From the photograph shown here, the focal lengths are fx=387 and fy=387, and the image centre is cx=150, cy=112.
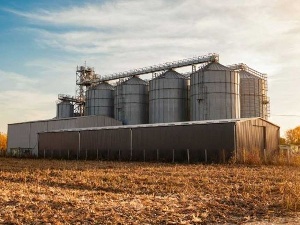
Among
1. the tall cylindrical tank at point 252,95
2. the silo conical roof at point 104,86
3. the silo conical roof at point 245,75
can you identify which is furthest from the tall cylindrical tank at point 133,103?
the silo conical roof at point 245,75

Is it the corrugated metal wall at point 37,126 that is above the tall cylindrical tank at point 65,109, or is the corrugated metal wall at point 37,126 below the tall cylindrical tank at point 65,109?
below

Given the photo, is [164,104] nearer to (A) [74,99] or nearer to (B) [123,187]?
(A) [74,99]

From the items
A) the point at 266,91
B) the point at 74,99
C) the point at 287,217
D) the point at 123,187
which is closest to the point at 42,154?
the point at 74,99

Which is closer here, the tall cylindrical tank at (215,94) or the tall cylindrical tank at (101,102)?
the tall cylindrical tank at (215,94)

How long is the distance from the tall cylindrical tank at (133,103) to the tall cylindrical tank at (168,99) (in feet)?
13.3

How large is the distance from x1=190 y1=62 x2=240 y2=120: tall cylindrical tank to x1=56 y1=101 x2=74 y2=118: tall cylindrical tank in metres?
31.4

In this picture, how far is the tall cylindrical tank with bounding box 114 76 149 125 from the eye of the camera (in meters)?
58.2

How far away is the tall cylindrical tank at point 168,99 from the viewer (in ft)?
172

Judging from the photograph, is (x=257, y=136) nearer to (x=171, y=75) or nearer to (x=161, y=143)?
(x=161, y=143)

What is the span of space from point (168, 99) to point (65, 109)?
2773 centimetres

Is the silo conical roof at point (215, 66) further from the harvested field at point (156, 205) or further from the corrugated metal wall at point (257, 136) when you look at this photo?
the harvested field at point (156, 205)

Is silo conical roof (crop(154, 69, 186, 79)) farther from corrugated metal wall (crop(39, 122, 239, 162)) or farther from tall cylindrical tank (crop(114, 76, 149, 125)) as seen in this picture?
corrugated metal wall (crop(39, 122, 239, 162))

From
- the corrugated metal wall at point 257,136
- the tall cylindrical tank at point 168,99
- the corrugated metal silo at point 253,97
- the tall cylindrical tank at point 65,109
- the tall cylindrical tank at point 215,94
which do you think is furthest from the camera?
the tall cylindrical tank at point 65,109

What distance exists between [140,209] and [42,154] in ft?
141
